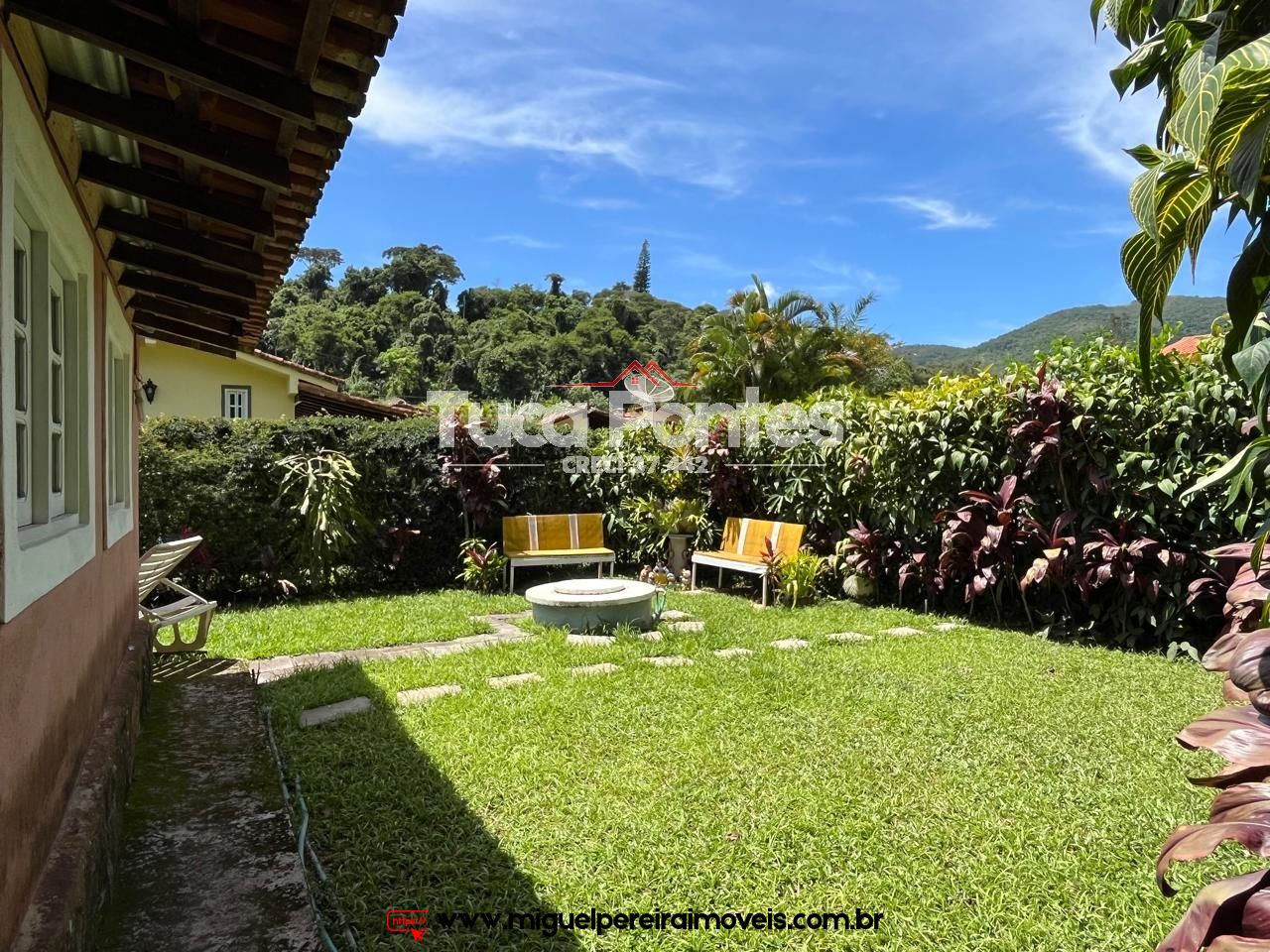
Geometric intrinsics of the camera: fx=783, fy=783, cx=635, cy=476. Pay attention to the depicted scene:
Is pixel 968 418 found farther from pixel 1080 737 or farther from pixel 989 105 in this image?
pixel 989 105

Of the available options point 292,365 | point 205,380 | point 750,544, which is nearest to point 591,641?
point 750,544

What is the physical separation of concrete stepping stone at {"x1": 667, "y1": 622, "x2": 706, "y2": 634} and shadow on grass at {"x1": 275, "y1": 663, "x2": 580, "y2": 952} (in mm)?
2957

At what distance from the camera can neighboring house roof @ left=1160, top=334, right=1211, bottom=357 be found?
20.6ft

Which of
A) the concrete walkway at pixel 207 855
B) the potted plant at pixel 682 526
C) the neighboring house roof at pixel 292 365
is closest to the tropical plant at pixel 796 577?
the potted plant at pixel 682 526

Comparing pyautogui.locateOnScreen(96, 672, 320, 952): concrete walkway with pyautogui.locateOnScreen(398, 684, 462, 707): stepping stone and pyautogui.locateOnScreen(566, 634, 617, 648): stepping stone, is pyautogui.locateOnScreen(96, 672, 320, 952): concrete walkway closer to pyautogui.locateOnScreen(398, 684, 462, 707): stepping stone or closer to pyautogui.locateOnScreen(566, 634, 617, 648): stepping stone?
pyautogui.locateOnScreen(398, 684, 462, 707): stepping stone

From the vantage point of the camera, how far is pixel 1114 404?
649 cm

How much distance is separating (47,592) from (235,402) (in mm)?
18351

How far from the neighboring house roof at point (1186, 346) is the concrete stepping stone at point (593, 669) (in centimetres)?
483

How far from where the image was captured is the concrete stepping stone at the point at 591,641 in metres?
6.44

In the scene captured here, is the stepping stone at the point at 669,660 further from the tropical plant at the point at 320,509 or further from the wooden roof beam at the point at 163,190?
the tropical plant at the point at 320,509

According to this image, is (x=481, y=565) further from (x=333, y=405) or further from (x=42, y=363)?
(x=333, y=405)

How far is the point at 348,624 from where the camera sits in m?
7.51

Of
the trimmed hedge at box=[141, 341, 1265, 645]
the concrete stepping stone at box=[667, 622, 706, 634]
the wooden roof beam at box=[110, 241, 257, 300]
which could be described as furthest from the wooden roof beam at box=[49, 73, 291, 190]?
the trimmed hedge at box=[141, 341, 1265, 645]

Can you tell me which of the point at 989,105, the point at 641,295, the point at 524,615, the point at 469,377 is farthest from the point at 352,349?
the point at 524,615
